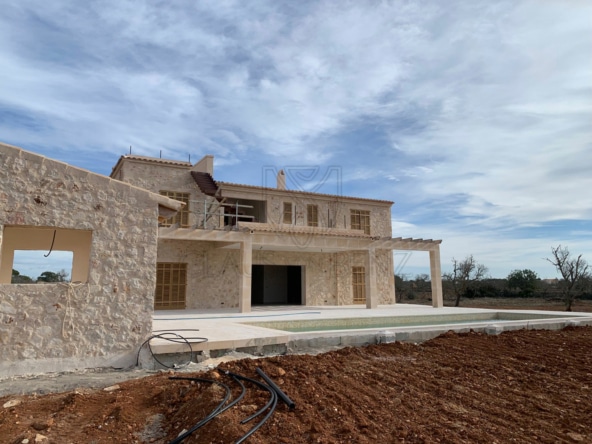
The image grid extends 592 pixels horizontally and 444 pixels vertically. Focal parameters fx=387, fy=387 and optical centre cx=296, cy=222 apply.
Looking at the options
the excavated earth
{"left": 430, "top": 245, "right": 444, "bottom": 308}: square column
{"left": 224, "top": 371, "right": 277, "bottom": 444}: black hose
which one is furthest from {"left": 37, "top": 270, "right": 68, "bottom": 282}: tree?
{"left": 224, "top": 371, "right": 277, "bottom": 444}: black hose

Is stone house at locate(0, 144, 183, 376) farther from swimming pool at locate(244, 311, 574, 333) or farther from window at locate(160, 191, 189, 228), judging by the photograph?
window at locate(160, 191, 189, 228)

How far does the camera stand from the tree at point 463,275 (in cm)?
2880

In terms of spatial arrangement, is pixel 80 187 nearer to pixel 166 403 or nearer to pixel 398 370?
pixel 166 403

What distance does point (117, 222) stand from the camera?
669 cm

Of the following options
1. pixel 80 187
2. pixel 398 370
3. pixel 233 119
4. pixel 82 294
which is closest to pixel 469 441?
pixel 398 370

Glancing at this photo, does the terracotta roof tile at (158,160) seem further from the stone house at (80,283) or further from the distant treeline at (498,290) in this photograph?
the distant treeline at (498,290)

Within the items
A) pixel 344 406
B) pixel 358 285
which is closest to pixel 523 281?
pixel 358 285

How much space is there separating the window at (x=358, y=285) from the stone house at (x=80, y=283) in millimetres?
15527

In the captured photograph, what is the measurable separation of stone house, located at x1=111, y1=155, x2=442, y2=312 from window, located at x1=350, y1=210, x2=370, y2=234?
0.06 meters

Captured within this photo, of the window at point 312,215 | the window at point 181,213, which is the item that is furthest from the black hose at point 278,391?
the window at point 312,215

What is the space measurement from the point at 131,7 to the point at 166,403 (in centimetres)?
731

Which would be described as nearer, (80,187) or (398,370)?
(398,370)

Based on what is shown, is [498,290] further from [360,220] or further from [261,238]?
[261,238]

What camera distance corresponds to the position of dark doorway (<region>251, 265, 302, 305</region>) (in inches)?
922
